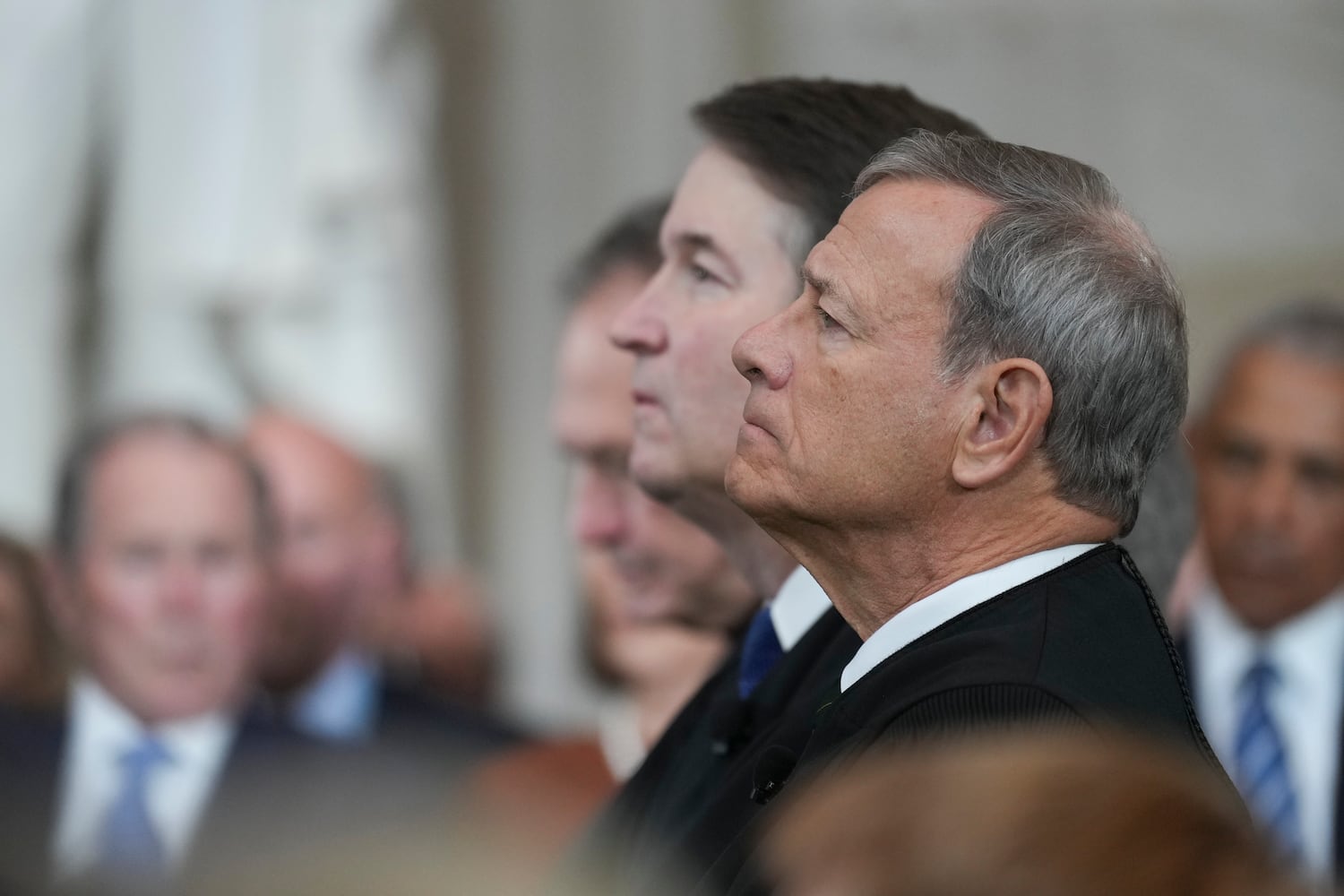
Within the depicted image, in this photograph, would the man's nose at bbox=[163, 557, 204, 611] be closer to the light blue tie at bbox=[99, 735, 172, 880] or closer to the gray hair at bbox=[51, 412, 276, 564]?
the gray hair at bbox=[51, 412, 276, 564]

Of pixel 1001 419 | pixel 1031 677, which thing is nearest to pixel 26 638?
pixel 1001 419

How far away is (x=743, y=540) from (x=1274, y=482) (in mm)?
3195

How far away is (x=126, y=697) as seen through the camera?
4.97 m

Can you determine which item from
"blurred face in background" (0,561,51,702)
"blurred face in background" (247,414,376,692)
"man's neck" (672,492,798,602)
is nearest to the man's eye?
"man's neck" (672,492,798,602)

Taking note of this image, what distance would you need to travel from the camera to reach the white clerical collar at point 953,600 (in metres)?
1.93

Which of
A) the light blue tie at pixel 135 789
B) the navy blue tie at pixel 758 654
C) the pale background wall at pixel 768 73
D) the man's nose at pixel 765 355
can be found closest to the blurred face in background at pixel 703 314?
the navy blue tie at pixel 758 654

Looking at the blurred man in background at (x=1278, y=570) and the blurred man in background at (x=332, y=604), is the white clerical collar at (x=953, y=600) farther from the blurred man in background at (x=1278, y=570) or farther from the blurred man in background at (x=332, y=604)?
the blurred man in background at (x=332, y=604)

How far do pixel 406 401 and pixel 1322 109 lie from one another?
354 centimetres

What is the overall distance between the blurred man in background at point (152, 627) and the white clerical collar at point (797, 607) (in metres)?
2.29

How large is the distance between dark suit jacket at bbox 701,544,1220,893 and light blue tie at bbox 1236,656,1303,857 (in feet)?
8.93

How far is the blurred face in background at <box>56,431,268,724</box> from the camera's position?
5.16m

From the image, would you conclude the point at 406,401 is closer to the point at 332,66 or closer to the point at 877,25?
the point at 332,66

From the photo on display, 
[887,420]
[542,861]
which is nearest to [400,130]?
[887,420]

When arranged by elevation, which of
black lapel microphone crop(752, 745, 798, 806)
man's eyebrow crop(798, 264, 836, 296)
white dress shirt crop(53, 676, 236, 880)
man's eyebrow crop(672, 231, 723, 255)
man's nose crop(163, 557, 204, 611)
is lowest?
white dress shirt crop(53, 676, 236, 880)
